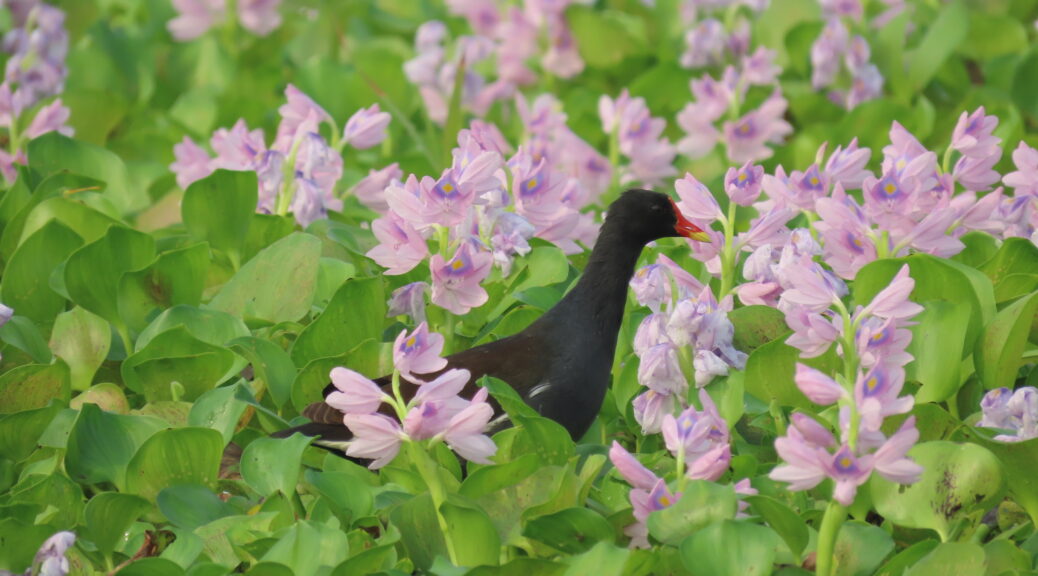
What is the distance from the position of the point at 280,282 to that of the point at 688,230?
97cm

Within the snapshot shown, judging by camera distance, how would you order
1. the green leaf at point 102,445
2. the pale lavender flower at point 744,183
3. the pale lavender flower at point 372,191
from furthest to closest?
1. the pale lavender flower at point 372,191
2. the pale lavender flower at point 744,183
3. the green leaf at point 102,445

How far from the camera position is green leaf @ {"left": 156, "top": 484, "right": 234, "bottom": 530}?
2973 mm

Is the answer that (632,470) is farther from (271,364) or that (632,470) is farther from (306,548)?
(271,364)

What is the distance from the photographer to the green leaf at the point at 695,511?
2748 millimetres

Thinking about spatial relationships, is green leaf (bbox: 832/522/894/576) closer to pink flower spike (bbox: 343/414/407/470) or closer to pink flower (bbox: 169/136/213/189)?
pink flower spike (bbox: 343/414/407/470)

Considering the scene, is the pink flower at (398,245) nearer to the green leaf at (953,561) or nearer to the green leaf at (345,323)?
the green leaf at (345,323)

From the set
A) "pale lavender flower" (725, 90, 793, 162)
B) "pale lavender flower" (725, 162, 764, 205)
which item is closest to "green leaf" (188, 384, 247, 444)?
"pale lavender flower" (725, 162, 764, 205)

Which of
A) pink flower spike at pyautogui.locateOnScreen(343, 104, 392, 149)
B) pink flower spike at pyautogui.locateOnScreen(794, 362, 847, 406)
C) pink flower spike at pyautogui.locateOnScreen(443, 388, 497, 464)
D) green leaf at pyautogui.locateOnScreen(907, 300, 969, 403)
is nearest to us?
pink flower spike at pyautogui.locateOnScreen(794, 362, 847, 406)

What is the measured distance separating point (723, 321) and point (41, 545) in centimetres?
138

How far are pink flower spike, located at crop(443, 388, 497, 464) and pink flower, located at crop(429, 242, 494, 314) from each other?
68cm

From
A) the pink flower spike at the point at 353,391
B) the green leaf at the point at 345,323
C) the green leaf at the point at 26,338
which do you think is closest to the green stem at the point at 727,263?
the green leaf at the point at 345,323

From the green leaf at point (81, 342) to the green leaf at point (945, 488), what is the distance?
1826 mm

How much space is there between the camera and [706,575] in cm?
267

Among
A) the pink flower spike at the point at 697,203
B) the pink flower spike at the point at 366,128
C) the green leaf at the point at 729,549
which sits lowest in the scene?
the green leaf at the point at 729,549
